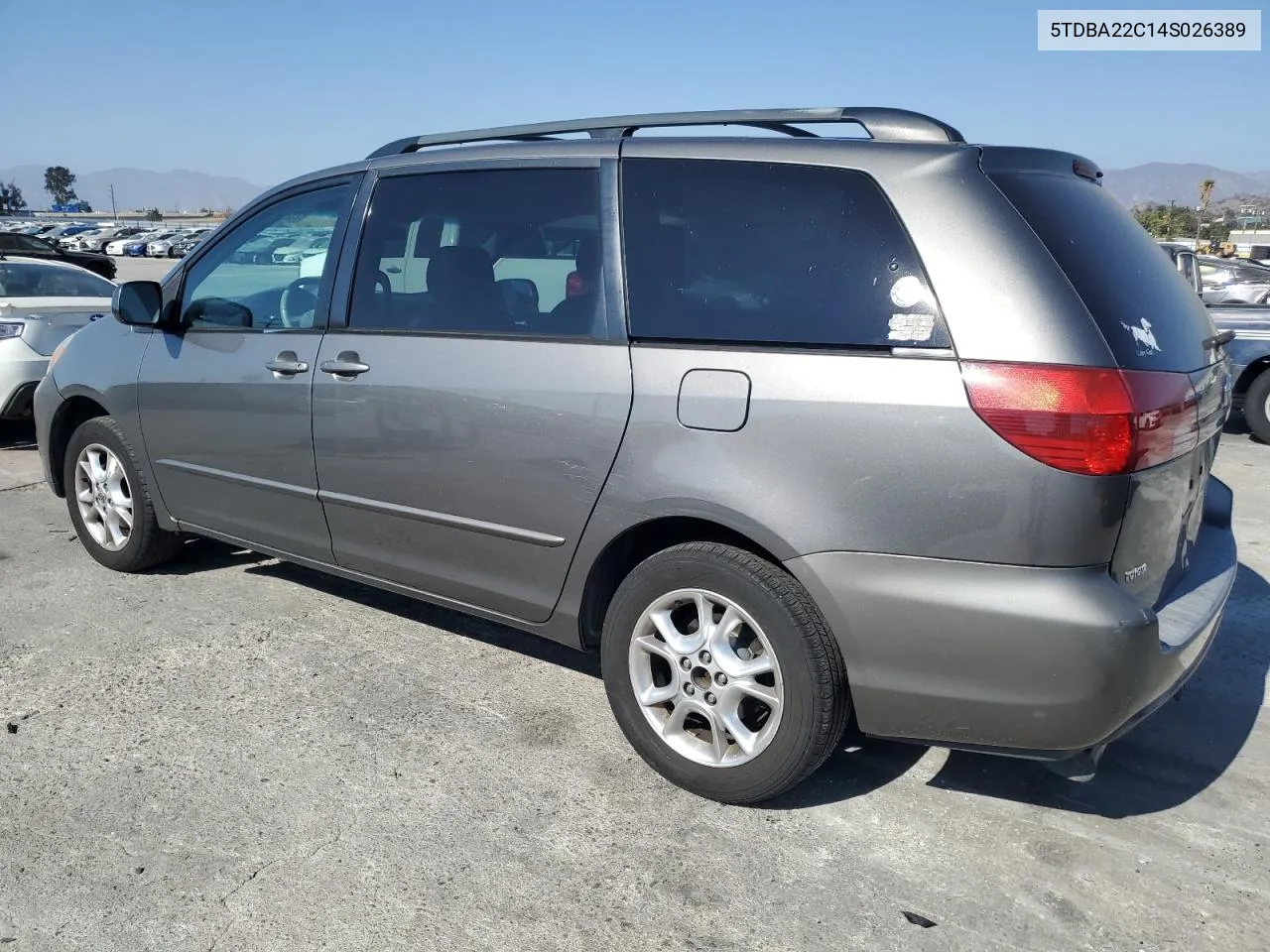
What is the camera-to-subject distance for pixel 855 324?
266 centimetres

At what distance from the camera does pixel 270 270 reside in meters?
4.20

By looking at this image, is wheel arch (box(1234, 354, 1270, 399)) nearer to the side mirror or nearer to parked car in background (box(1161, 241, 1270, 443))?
parked car in background (box(1161, 241, 1270, 443))

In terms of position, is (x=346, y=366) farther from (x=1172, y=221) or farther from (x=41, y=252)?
(x=1172, y=221)

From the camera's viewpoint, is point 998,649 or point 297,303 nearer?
point 998,649

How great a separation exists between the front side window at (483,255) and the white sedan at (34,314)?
4.09 metres

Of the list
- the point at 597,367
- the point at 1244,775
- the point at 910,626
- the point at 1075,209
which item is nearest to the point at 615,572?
the point at 597,367

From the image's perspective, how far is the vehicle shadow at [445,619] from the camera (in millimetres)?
4039

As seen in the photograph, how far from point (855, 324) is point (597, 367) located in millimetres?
776

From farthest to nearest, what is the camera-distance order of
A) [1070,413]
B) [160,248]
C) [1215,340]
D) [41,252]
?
[160,248], [41,252], [1215,340], [1070,413]

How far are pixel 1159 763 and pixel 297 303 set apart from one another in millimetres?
3347

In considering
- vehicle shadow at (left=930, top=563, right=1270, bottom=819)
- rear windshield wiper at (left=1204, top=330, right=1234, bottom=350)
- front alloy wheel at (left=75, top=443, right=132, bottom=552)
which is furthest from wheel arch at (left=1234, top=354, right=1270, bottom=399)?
front alloy wheel at (left=75, top=443, right=132, bottom=552)

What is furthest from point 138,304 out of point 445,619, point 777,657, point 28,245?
point 28,245

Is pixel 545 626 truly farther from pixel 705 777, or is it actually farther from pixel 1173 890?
pixel 1173 890

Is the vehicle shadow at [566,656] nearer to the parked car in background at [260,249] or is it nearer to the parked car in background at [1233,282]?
the parked car in background at [260,249]
